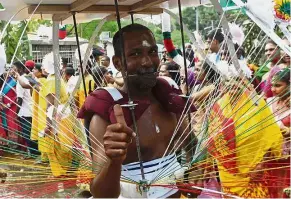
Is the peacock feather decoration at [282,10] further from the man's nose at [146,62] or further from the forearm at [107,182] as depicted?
the forearm at [107,182]

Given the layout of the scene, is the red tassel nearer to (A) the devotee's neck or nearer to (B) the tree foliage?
(B) the tree foliage

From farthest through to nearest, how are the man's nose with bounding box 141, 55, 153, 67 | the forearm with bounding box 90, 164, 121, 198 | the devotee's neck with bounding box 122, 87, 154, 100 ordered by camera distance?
the devotee's neck with bounding box 122, 87, 154, 100 < the man's nose with bounding box 141, 55, 153, 67 < the forearm with bounding box 90, 164, 121, 198

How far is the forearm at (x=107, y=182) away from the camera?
1674mm

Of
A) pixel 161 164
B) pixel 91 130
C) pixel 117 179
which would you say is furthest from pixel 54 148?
pixel 117 179

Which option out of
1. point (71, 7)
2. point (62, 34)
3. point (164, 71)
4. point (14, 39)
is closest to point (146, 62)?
point (71, 7)

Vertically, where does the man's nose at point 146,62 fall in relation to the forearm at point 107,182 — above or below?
above

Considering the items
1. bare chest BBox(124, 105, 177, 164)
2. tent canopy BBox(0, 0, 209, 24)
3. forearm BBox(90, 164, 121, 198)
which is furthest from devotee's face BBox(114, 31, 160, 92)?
forearm BBox(90, 164, 121, 198)

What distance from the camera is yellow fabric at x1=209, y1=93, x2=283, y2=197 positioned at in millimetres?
2150

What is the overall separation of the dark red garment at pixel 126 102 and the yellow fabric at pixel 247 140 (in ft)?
0.65

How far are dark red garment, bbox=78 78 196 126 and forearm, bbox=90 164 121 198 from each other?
0.24 metres

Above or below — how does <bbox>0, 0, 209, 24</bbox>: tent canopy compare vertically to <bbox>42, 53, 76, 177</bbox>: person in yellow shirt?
above

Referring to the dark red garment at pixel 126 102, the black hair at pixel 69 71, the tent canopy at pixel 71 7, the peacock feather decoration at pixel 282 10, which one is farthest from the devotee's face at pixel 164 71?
the dark red garment at pixel 126 102

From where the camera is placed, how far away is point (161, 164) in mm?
2055

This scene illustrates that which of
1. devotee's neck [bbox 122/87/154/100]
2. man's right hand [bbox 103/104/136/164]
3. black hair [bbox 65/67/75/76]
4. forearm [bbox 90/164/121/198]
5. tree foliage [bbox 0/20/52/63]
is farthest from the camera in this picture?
black hair [bbox 65/67/75/76]
